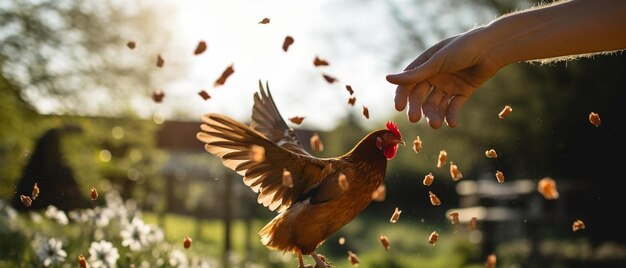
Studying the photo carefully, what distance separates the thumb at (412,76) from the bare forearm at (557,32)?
1.14 feet

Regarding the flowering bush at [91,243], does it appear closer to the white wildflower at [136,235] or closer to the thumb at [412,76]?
the white wildflower at [136,235]

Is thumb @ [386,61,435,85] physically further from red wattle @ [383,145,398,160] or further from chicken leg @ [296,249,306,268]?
chicken leg @ [296,249,306,268]

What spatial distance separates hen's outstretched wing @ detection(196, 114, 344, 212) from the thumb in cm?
57

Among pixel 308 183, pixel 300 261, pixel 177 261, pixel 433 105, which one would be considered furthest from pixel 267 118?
pixel 177 261

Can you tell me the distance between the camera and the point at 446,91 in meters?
3.62

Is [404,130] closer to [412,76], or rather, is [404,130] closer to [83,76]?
[83,76]

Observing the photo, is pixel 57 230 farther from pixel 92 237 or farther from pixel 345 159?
pixel 345 159

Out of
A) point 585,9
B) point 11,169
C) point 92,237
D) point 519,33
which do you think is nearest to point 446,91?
point 519,33

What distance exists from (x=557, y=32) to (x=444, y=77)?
542mm

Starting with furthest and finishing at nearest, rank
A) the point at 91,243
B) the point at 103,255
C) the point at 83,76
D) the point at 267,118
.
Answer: the point at 83,76
the point at 91,243
the point at 103,255
the point at 267,118

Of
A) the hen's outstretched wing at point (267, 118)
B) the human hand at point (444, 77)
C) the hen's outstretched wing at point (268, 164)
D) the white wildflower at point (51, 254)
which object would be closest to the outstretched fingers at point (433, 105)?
the human hand at point (444, 77)

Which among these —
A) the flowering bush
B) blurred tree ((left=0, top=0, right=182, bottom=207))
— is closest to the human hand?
the flowering bush

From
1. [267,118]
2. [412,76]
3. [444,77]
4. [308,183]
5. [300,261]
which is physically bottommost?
[300,261]

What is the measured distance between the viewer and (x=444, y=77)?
11.8ft
